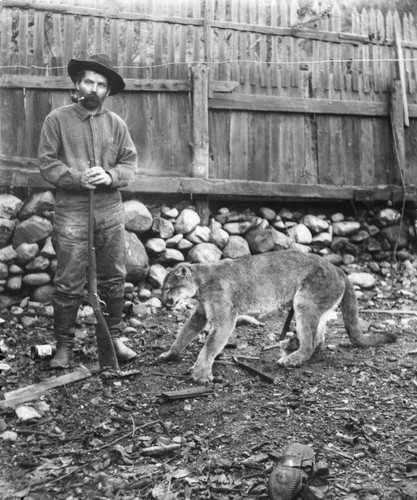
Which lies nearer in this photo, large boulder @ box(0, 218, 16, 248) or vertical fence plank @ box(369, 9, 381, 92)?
large boulder @ box(0, 218, 16, 248)

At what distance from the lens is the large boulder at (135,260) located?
7.46m

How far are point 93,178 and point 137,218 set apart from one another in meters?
2.27

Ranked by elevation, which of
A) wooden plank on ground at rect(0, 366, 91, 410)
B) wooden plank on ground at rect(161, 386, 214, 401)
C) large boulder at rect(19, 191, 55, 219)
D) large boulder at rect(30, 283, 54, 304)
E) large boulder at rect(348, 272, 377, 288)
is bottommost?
wooden plank on ground at rect(161, 386, 214, 401)

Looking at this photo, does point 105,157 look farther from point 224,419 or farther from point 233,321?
point 224,419

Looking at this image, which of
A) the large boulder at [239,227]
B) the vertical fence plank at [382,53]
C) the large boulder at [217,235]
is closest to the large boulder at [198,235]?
the large boulder at [217,235]

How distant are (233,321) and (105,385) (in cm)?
126

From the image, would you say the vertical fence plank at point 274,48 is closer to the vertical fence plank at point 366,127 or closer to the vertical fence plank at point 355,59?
the vertical fence plank at point 355,59

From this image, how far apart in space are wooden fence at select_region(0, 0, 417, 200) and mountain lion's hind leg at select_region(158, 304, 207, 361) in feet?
8.50

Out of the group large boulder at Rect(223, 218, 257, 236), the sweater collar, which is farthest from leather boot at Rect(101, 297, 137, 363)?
large boulder at Rect(223, 218, 257, 236)

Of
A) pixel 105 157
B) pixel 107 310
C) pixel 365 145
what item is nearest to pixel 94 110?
pixel 105 157

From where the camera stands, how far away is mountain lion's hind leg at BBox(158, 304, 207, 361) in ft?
18.7

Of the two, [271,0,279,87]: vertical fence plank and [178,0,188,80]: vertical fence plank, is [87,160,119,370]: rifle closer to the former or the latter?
[178,0,188,80]: vertical fence plank

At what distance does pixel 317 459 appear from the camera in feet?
12.4

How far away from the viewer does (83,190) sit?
5617 millimetres
